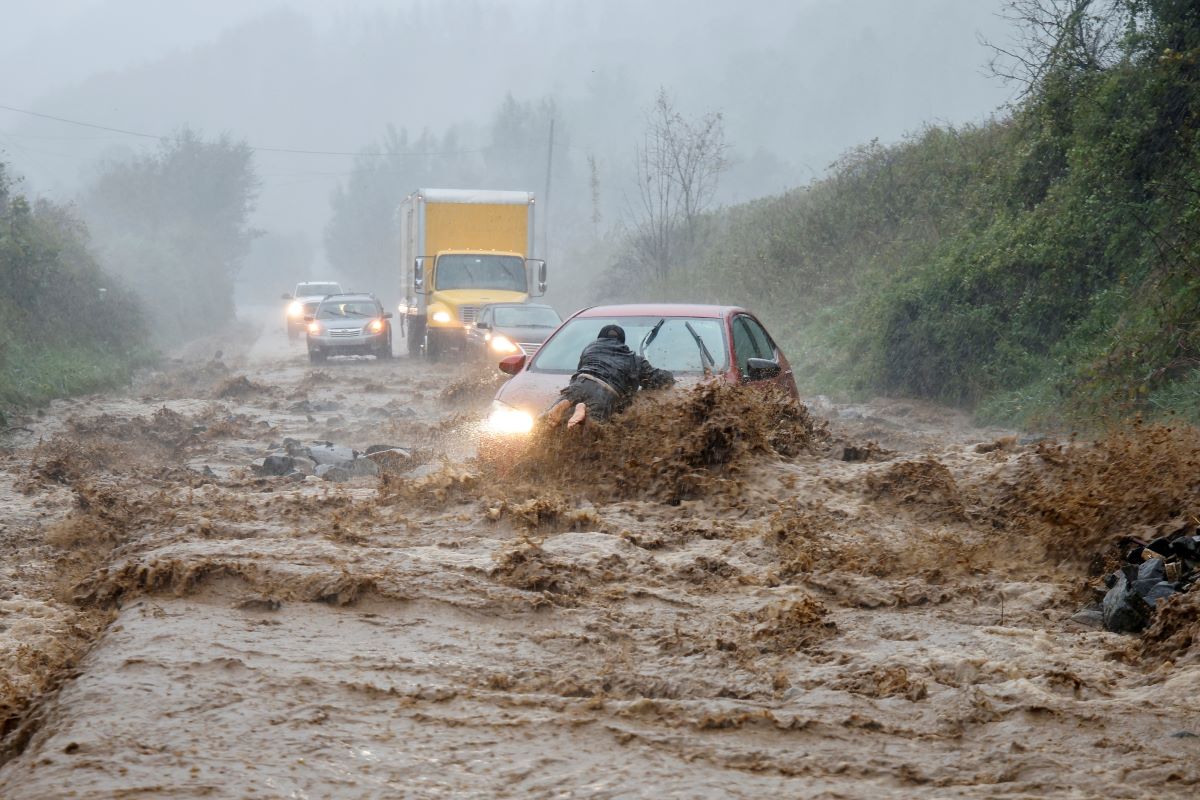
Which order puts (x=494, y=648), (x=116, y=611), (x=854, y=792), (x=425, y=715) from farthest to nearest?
(x=116, y=611) < (x=494, y=648) < (x=425, y=715) < (x=854, y=792)

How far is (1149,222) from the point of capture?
46.0 feet

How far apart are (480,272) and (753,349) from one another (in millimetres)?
15587

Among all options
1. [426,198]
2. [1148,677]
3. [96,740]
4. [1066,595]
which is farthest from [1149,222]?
[426,198]

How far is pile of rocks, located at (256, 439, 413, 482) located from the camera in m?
10.7

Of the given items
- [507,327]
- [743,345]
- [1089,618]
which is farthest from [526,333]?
[1089,618]

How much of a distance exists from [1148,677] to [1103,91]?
40.0 feet

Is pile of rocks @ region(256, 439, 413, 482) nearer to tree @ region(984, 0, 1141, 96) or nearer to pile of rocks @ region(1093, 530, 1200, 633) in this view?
pile of rocks @ region(1093, 530, 1200, 633)

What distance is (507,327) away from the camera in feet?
67.4

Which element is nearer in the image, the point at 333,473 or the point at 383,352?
the point at 333,473

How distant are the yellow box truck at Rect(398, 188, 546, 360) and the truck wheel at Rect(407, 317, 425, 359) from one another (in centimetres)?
4

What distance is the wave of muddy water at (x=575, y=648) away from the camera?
12.2 ft

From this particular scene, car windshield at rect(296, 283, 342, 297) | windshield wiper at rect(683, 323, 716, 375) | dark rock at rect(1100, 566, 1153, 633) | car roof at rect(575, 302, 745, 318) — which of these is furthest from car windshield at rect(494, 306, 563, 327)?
car windshield at rect(296, 283, 342, 297)

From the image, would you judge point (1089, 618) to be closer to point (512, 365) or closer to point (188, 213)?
point (512, 365)

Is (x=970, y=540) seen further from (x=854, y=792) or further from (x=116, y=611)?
(x=116, y=611)
